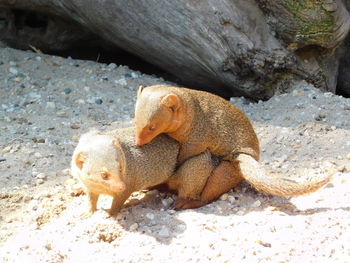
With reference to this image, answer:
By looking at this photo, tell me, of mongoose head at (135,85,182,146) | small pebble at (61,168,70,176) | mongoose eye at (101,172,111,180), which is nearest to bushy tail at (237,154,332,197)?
mongoose head at (135,85,182,146)

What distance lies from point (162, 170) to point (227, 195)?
0.39 m

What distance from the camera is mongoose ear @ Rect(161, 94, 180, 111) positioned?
2938 mm

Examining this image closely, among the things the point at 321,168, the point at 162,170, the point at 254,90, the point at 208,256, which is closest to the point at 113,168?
the point at 162,170

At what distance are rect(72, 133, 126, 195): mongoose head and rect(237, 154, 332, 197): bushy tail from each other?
663 mm

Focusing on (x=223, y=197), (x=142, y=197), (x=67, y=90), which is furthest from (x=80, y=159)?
(x=67, y=90)

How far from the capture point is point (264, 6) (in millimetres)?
4301

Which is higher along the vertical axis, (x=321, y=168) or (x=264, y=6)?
(x=264, y=6)

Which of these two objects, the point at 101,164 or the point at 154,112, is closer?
the point at 101,164

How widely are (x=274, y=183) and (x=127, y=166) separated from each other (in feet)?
2.37

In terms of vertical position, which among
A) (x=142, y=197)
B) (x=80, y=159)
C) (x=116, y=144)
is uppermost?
(x=116, y=144)

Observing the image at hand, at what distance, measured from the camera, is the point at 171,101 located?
116 inches

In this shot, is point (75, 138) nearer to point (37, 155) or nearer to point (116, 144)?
point (37, 155)

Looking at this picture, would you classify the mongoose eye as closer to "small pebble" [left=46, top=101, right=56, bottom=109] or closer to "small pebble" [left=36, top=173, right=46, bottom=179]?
"small pebble" [left=36, top=173, right=46, bottom=179]

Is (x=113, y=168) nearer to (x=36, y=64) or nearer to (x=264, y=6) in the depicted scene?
(x=264, y=6)
